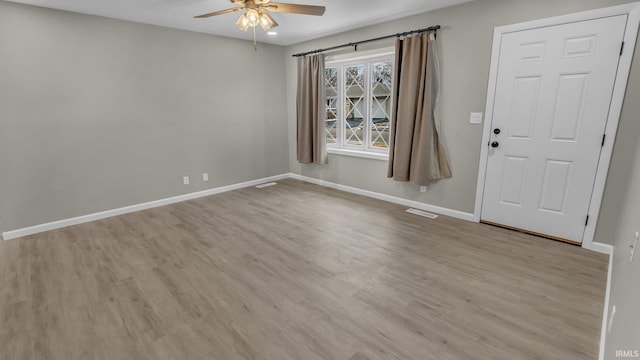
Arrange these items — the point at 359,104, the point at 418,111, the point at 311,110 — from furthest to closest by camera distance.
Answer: the point at 311,110 → the point at 359,104 → the point at 418,111

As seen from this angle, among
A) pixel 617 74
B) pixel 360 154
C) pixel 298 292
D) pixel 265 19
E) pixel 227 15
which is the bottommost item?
pixel 298 292

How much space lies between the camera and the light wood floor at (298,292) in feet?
5.90

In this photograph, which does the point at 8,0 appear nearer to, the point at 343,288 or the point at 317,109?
the point at 317,109

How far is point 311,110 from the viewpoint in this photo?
513 centimetres

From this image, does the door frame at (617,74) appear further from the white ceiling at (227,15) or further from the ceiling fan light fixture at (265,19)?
the ceiling fan light fixture at (265,19)

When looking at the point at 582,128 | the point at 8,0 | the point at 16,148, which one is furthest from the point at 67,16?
the point at 582,128

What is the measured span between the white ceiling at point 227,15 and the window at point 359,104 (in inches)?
24.2

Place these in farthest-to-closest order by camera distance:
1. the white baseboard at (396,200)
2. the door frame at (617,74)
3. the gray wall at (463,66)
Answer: the white baseboard at (396,200) < the gray wall at (463,66) < the door frame at (617,74)

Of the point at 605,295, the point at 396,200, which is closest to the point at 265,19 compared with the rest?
the point at 396,200

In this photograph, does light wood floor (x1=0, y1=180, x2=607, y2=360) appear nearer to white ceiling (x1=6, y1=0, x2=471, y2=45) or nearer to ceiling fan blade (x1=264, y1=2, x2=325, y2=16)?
ceiling fan blade (x1=264, y1=2, x2=325, y2=16)

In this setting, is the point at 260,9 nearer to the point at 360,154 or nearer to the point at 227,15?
the point at 227,15

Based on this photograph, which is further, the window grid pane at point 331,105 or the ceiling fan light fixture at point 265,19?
the window grid pane at point 331,105

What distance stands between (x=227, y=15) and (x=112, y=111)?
6.13 feet

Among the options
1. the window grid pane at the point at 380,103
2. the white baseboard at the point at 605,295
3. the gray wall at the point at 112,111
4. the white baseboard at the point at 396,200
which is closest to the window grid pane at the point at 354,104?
the window grid pane at the point at 380,103
